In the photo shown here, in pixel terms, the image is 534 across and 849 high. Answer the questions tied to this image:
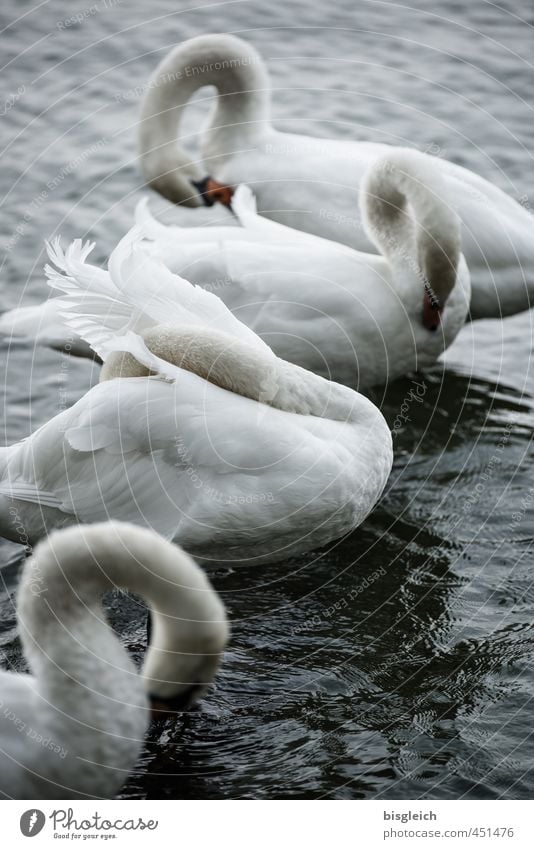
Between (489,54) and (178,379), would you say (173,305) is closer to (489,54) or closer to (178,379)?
(178,379)

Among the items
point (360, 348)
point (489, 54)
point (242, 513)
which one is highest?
point (489, 54)

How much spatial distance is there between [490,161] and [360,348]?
360 cm

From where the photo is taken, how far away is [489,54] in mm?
10727

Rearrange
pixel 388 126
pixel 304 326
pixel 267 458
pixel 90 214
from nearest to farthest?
pixel 267 458
pixel 304 326
pixel 90 214
pixel 388 126

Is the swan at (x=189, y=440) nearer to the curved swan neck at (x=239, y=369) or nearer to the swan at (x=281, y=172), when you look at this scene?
the curved swan neck at (x=239, y=369)

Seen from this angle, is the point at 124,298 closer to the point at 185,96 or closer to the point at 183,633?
the point at 183,633

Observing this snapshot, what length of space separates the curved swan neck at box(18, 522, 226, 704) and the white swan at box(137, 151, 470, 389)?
2.98 meters

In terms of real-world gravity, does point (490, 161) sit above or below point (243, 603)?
above

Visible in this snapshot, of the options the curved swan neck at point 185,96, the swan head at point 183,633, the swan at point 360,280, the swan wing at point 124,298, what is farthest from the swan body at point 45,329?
the swan head at point 183,633

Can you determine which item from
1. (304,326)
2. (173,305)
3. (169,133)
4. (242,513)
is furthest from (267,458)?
(169,133)

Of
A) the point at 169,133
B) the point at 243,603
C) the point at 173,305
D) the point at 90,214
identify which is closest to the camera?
the point at 173,305

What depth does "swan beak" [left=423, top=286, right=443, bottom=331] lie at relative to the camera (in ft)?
22.3

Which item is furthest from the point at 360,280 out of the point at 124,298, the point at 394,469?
the point at 124,298
